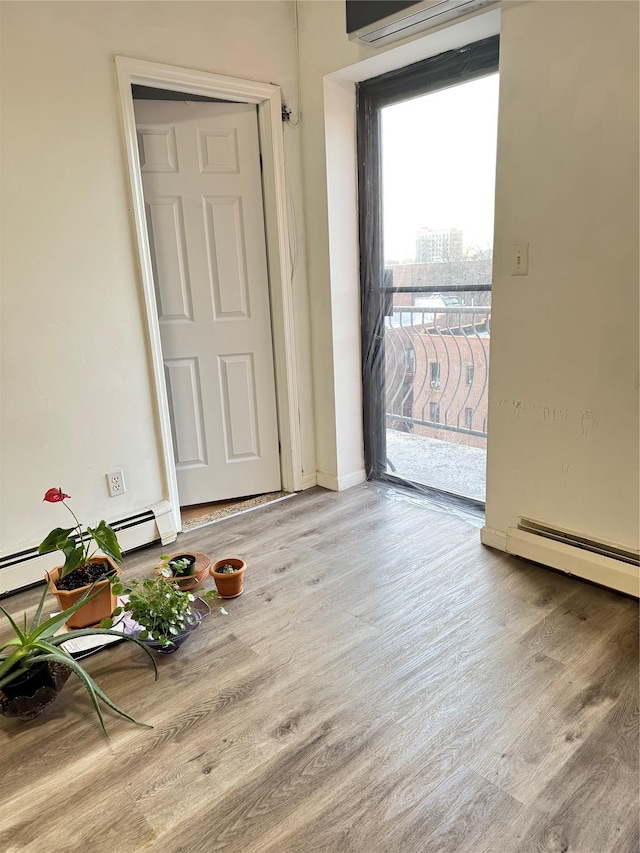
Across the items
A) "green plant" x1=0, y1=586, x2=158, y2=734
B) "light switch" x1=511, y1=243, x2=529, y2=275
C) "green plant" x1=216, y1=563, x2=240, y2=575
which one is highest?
"light switch" x1=511, y1=243, x2=529, y2=275

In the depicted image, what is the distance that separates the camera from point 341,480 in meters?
3.25

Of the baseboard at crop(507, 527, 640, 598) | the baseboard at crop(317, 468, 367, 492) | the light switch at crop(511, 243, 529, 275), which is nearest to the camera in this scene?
the baseboard at crop(507, 527, 640, 598)

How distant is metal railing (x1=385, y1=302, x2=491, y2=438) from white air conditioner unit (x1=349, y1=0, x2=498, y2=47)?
1.11 meters

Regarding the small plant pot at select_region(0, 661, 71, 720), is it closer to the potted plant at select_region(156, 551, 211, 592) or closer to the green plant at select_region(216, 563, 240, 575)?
the potted plant at select_region(156, 551, 211, 592)

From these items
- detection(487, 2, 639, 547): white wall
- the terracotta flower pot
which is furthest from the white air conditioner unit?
the terracotta flower pot

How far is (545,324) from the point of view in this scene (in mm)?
2176

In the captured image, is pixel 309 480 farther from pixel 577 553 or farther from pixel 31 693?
pixel 31 693

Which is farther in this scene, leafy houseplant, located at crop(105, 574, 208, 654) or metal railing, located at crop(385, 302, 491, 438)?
metal railing, located at crop(385, 302, 491, 438)

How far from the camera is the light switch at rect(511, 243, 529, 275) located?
218 cm

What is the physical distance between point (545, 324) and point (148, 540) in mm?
1984

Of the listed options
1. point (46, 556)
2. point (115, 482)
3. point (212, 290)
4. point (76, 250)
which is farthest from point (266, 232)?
point (46, 556)

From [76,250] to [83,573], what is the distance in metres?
1.28

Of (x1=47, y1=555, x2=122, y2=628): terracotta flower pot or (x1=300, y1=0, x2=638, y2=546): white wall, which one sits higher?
(x1=300, y1=0, x2=638, y2=546): white wall

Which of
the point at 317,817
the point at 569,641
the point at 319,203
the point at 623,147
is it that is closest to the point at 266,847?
the point at 317,817
